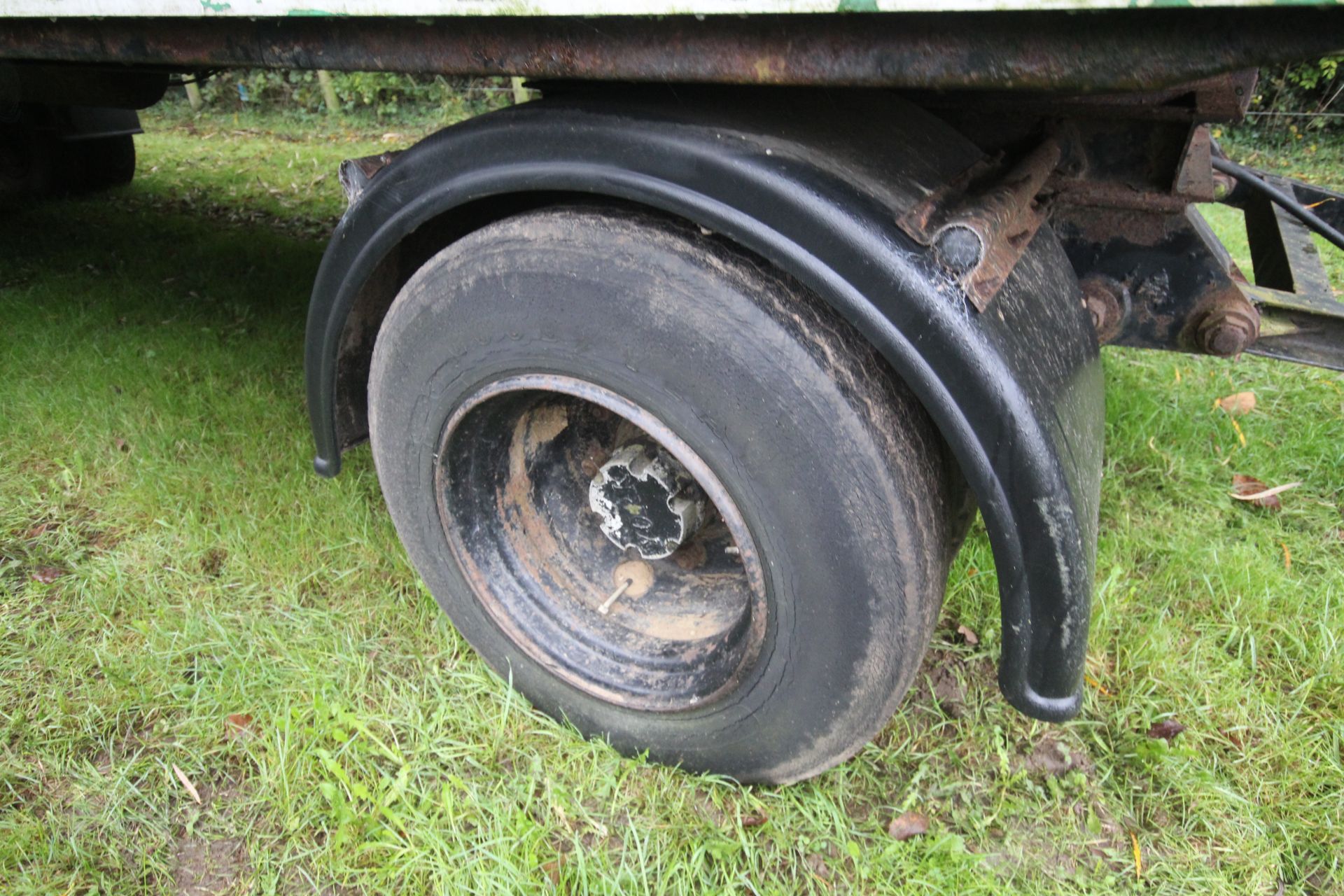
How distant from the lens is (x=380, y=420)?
167cm

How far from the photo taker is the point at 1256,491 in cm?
254

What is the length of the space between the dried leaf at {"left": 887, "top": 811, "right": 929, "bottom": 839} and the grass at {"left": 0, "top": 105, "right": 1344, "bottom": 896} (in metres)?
0.02

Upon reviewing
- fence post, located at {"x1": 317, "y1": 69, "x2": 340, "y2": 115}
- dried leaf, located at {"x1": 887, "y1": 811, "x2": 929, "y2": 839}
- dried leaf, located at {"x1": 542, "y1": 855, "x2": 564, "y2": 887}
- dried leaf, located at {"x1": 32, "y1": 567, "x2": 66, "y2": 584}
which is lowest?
fence post, located at {"x1": 317, "y1": 69, "x2": 340, "y2": 115}

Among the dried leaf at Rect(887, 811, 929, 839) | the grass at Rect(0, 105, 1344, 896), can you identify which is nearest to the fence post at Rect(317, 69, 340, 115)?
the grass at Rect(0, 105, 1344, 896)

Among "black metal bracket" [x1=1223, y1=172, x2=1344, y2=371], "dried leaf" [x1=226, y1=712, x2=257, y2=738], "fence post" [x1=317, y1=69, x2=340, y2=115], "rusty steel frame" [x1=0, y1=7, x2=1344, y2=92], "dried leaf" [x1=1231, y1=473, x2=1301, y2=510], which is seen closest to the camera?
"rusty steel frame" [x1=0, y1=7, x2=1344, y2=92]

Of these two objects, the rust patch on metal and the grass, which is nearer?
the rust patch on metal

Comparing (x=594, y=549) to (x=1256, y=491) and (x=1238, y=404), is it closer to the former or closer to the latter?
(x=1256, y=491)

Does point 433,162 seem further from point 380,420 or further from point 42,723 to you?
point 42,723

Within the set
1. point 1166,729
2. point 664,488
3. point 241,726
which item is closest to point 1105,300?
point 1166,729

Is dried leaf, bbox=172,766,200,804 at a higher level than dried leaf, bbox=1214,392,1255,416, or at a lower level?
lower

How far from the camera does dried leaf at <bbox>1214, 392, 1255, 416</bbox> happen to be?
2.94 meters

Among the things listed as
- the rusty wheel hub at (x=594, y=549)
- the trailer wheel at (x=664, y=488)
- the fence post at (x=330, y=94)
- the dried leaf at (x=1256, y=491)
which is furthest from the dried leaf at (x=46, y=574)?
the fence post at (x=330, y=94)

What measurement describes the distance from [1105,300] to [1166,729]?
963 mm

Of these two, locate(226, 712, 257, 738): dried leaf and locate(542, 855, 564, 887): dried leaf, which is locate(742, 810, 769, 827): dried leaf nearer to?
locate(542, 855, 564, 887): dried leaf
